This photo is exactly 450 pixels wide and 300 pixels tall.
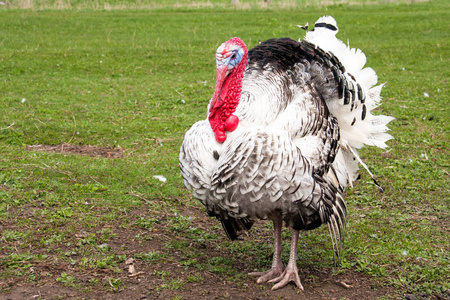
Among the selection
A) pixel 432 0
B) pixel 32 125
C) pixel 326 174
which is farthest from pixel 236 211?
pixel 432 0

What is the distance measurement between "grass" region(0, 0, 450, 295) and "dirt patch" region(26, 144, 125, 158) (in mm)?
127

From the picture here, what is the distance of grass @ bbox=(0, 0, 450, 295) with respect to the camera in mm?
4914

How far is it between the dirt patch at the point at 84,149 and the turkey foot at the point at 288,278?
11.4 feet

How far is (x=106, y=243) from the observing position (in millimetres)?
5102

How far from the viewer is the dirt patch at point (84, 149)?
24.4 feet

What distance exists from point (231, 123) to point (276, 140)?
389 mm

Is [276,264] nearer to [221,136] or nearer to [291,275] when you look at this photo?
[291,275]

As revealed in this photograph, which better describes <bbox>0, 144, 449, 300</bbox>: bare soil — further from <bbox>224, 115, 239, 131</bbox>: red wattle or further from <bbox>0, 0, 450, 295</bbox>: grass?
<bbox>224, 115, 239, 131</bbox>: red wattle

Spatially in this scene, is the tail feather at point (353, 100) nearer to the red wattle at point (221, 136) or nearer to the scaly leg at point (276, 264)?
the scaly leg at point (276, 264)

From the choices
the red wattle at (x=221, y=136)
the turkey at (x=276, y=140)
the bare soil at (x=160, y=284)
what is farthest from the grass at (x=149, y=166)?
the red wattle at (x=221, y=136)

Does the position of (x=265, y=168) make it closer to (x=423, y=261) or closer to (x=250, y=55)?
(x=250, y=55)

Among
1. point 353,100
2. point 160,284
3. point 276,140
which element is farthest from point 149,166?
point 276,140

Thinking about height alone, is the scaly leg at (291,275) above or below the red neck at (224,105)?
below

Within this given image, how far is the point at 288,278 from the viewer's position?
468cm
